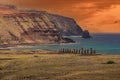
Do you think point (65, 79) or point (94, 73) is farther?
point (94, 73)

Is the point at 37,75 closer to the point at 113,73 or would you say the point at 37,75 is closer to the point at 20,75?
the point at 20,75

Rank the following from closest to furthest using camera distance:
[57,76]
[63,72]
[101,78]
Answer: [101,78]
[57,76]
[63,72]

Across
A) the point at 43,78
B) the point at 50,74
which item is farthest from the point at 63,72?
the point at 43,78

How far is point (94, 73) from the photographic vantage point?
56.8m

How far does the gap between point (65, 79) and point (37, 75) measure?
6.89 meters

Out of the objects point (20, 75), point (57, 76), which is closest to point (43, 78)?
point (57, 76)

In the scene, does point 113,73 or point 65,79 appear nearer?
point 65,79

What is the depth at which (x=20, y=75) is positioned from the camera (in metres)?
59.9

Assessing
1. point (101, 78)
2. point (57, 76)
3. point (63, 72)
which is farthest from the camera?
point (63, 72)

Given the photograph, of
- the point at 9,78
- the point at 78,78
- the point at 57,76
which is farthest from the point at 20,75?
the point at 78,78

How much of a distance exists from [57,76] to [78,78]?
4.36 metres

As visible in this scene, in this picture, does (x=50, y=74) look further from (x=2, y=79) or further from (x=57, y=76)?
(x=2, y=79)

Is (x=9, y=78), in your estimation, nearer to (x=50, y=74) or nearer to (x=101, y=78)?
(x=50, y=74)

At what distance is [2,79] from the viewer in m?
57.5
